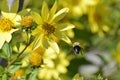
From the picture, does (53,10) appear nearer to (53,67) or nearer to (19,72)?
(19,72)

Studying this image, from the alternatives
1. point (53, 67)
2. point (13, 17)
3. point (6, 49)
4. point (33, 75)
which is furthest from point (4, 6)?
point (53, 67)

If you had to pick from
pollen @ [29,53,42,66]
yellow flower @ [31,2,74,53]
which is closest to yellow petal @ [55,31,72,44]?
yellow flower @ [31,2,74,53]

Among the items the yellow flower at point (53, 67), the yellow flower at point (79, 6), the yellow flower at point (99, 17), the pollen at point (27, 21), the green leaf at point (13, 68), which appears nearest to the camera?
the pollen at point (27, 21)

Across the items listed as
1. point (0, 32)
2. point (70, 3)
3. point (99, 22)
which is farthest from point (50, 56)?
point (99, 22)

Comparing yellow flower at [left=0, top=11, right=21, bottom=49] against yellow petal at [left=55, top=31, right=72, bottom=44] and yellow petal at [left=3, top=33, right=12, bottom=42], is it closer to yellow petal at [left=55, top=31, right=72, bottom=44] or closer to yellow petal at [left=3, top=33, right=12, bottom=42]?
yellow petal at [left=3, top=33, right=12, bottom=42]

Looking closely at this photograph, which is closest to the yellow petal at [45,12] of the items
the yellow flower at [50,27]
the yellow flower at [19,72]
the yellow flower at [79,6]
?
the yellow flower at [50,27]

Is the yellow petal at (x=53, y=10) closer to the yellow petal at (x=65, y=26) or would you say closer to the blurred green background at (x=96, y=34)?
the yellow petal at (x=65, y=26)
